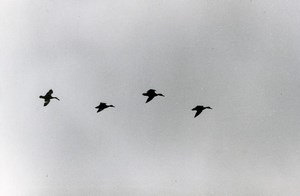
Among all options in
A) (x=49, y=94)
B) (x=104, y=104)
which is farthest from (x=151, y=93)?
(x=49, y=94)

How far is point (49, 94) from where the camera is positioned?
5119 centimetres

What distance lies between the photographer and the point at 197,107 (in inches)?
2076

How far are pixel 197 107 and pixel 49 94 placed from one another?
13.6 metres

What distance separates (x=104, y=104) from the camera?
168 ft

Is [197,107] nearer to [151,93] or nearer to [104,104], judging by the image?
Result: [151,93]

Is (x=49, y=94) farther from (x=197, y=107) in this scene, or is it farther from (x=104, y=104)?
(x=197, y=107)

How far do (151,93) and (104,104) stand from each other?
4450mm

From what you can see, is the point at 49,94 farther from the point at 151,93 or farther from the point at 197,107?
the point at 197,107

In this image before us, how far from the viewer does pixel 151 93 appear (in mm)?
50406

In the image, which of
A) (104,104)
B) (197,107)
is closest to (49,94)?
(104,104)

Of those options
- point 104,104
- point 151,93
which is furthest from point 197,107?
point 104,104

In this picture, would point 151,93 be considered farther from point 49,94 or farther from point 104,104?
point 49,94

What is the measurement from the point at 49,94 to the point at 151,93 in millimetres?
9224
